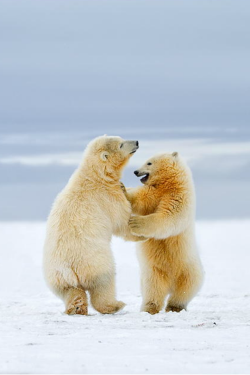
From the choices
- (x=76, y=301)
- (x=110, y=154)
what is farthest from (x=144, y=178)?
(x=76, y=301)

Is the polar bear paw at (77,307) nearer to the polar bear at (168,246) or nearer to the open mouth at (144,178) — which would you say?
the polar bear at (168,246)

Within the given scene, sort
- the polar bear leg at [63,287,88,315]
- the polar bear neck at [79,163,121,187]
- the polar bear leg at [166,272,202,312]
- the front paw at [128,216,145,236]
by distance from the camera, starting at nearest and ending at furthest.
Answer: the polar bear leg at [63,287,88,315], the front paw at [128,216,145,236], the polar bear neck at [79,163,121,187], the polar bear leg at [166,272,202,312]

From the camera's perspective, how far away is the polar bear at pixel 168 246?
30.7 feet

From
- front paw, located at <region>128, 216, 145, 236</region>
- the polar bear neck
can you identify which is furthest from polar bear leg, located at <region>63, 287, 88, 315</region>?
the polar bear neck

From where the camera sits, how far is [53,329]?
726cm

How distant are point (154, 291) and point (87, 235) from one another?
130 cm

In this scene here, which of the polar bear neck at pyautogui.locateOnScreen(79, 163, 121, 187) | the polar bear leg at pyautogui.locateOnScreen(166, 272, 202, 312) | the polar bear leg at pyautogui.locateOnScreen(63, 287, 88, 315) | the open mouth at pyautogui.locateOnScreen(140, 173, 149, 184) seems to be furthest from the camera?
the open mouth at pyautogui.locateOnScreen(140, 173, 149, 184)

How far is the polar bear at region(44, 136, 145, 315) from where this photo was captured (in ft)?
28.5

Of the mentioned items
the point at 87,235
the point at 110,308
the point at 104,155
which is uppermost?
the point at 104,155

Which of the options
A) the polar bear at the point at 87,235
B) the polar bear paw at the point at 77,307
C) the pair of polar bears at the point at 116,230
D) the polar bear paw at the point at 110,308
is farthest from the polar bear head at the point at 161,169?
the polar bear paw at the point at 77,307

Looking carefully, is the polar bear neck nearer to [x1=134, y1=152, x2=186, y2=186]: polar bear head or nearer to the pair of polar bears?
the pair of polar bears

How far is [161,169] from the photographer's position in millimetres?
9562

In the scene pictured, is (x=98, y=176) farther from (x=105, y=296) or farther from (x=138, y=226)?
(x=105, y=296)

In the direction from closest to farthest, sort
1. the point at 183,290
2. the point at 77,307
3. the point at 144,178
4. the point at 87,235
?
the point at 77,307 → the point at 87,235 → the point at 183,290 → the point at 144,178
